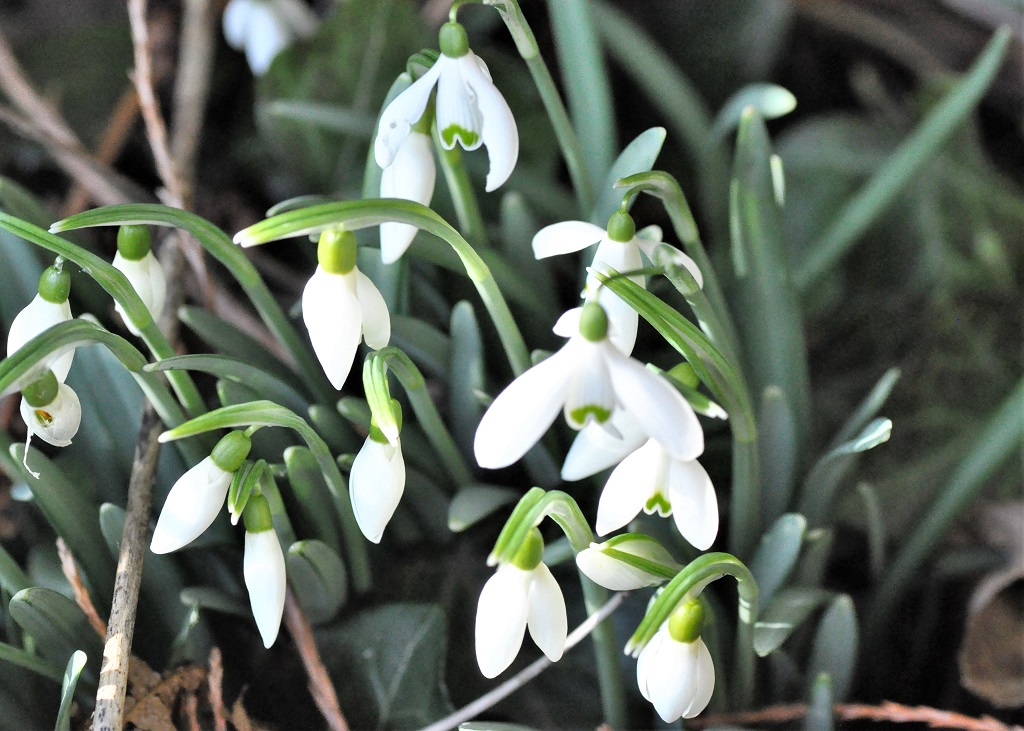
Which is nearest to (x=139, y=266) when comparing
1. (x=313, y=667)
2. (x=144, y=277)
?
(x=144, y=277)

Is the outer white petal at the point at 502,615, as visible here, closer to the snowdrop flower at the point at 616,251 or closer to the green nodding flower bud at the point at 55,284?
the snowdrop flower at the point at 616,251

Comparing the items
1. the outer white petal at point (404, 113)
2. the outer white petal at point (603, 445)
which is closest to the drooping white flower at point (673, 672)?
the outer white petal at point (603, 445)

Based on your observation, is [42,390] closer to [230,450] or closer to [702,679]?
[230,450]

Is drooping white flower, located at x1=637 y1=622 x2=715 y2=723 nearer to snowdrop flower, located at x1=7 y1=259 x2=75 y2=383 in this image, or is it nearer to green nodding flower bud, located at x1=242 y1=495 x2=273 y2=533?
green nodding flower bud, located at x1=242 y1=495 x2=273 y2=533

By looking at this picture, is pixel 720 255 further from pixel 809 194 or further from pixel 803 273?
pixel 809 194

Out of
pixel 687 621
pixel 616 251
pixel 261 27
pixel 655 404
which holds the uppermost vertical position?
pixel 261 27

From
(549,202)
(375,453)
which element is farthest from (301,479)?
(549,202)
